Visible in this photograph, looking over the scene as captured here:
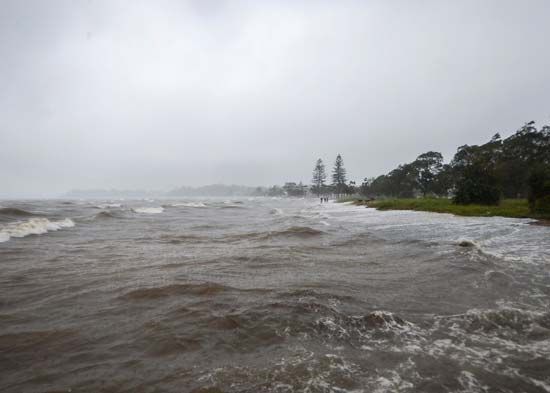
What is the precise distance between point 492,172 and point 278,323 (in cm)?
4476

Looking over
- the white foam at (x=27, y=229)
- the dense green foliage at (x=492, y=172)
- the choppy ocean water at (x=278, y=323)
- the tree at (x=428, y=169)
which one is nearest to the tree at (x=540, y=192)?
the dense green foliage at (x=492, y=172)

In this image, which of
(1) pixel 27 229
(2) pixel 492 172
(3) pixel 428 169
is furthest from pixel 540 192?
(3) pixel 428 169

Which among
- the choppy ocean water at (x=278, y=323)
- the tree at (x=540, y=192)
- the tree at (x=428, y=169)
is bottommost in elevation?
the choppy ocean water at (x=278, y=323)

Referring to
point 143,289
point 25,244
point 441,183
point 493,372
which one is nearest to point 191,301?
point 143,289

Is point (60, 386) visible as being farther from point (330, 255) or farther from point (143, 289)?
point (330, 255)

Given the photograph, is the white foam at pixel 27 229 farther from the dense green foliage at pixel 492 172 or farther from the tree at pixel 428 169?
the tree at pixel 428 169

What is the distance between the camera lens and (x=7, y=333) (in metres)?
4.46

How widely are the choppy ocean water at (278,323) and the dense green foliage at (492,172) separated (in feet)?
65.6

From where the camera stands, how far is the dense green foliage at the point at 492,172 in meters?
31.8

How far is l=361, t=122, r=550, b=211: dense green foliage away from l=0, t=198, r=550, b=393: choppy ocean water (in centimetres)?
2000

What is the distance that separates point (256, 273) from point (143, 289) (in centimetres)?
273

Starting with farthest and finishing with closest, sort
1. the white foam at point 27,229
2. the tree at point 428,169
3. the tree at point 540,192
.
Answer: the tree at point 428,169 → the tree at point 540,192 → the white foam at point 27,229

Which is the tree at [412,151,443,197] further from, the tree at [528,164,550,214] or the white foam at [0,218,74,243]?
the white foam at [0,218,74,243]

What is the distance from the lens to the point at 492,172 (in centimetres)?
3903
